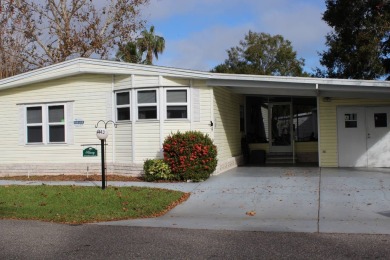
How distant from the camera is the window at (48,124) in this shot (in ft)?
50.8

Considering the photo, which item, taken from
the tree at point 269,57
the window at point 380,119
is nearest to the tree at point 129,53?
the tree at point 269,57

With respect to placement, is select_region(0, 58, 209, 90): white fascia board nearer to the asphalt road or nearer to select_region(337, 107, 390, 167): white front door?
select_region(337, 107, 390, 167): white front door

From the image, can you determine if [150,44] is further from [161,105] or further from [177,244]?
[177,244]

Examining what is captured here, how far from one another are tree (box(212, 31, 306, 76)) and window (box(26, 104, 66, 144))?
2707 cm

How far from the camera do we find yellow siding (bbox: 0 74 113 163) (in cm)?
1494

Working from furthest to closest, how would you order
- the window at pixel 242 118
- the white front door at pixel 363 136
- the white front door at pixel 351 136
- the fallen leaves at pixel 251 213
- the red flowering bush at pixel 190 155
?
1. the window at pixel 242 118
2. the white front door at pixel 351 136
3. the white front door at pixel 363 136
4. the red flowering bush at pixel 190 155
5. the fallen leaves at pixel 251 213

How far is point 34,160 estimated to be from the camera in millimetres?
15773

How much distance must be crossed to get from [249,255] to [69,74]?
11.0m

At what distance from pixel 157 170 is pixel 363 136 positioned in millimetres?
7281

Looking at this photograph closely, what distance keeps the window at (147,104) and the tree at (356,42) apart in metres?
12.2

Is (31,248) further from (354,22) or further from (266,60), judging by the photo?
(266,60)

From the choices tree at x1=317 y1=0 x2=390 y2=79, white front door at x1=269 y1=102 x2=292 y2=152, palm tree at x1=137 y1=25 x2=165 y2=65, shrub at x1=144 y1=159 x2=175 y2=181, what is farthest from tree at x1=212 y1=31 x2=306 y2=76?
shrub at x1=144 y1=159 x2=175 y2=181

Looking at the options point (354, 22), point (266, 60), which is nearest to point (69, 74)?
point (354, 22)

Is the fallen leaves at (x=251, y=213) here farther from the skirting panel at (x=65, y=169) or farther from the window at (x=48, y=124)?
the window at (x=48, y=124)
